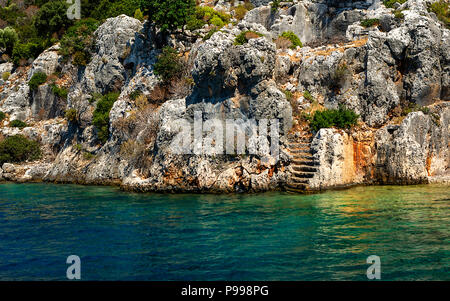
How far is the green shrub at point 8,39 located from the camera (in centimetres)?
4416

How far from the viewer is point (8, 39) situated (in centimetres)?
4416

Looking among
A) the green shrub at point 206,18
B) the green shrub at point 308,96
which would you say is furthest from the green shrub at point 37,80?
the green shrub at point 308,96

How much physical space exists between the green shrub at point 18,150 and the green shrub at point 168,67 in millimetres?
13590

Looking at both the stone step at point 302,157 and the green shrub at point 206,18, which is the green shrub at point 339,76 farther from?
the green shrub at point 206,18

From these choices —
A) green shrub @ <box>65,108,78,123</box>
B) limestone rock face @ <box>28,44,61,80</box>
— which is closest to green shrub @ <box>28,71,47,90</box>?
limestone rock face @ <box>28,44,61,80</box>

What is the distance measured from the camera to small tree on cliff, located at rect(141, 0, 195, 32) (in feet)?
86.9

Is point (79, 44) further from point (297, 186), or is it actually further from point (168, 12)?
point (297, 186)

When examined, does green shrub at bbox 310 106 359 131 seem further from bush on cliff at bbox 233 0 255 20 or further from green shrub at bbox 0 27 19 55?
green shrub at bbox 0 27 19 55

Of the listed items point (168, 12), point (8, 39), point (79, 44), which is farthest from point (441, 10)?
point (8, 39)

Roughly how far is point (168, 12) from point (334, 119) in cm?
1451

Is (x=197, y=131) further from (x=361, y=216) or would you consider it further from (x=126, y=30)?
(x=126, y=30)

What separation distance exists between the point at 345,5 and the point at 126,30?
18.7 metres

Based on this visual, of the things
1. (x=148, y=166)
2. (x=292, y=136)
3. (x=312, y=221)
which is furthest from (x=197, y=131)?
(x=312, y=221)
